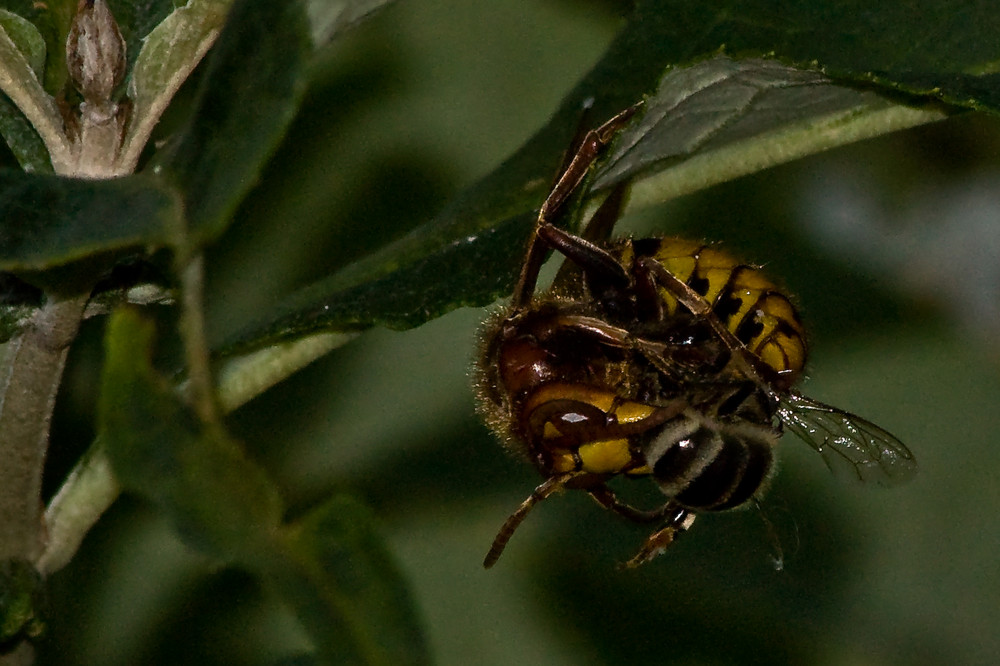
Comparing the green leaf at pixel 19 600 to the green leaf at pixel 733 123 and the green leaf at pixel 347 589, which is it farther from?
the green leaf at pixel 733 123

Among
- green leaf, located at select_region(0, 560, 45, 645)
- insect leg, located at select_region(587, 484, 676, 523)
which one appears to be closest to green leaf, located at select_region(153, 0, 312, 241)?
green leaf, located at select_region(0, 560, 45, 645)

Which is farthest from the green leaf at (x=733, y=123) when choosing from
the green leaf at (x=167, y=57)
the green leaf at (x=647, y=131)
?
the green leaf at (x=167, y=57)

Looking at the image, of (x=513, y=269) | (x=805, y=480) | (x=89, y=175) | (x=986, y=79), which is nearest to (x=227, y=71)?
(x=89, y=175)

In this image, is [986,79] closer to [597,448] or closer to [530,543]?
[597,448]

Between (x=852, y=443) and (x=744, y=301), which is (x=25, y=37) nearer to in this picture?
(x=744, y=301)

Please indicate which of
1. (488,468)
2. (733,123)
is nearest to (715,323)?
(733,123)

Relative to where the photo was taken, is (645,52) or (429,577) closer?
(645,52)
